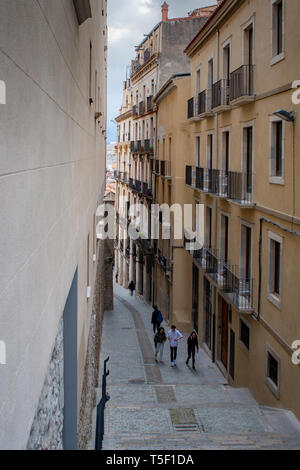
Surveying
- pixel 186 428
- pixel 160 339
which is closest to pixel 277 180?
pixel 186 428

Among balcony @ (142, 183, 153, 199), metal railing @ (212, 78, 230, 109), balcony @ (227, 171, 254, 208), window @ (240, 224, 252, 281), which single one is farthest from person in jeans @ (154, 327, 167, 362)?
balcony @ (142, 183, 153, 199)

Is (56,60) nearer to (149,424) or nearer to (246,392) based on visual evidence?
(149,424)

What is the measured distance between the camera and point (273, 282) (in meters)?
15.1

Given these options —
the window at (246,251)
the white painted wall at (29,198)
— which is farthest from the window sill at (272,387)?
the white painted wall at (29,198)

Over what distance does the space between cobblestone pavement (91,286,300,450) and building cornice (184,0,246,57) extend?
456 inches

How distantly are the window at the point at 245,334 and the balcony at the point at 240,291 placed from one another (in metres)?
0.97

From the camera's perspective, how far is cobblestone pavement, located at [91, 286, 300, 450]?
10500 millimetres

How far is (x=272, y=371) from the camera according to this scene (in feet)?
49.4

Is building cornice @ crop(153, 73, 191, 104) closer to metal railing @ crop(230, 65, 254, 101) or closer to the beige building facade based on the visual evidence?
the beige building facade

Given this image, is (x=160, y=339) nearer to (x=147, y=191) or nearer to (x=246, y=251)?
(x=246, y=251)

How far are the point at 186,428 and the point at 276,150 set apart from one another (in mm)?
7276

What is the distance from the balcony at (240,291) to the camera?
16.7 m

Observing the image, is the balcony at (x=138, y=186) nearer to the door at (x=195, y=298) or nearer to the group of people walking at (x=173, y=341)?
the door at (x=195, y=298)
